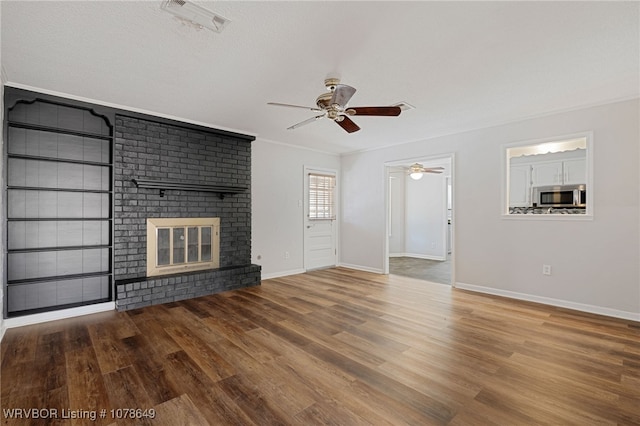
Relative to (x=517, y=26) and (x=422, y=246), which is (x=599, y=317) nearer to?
(x=517, y=26)

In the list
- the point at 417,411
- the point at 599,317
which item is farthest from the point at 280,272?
the point at 599,317

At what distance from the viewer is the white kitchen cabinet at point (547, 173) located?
4359mm

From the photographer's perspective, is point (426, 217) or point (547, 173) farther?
point (426, 217)

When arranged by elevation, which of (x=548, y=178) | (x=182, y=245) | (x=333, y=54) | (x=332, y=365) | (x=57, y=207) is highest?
(x=333, y=54)

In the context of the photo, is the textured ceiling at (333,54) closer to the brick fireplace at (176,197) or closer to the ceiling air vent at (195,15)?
the ceiling air vent at (195,15)

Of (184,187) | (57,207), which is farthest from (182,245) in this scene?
(57,207)

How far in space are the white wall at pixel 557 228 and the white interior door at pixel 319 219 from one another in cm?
178

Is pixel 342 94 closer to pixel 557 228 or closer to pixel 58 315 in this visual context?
pixel 557 228

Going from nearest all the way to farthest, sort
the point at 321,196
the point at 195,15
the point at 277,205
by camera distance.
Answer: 1. the point at 195,15
2. the point at 277,205
3. the point at 321,196

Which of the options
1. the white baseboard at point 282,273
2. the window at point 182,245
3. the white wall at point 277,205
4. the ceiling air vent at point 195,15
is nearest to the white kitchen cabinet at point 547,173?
the white wall at point 277,205

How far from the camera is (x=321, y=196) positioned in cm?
650

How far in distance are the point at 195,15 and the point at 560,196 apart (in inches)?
197

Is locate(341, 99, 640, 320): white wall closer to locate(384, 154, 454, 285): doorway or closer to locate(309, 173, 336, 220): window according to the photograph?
locate(309, 173, 336, 220): window

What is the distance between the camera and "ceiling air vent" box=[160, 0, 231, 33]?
6.24ft
